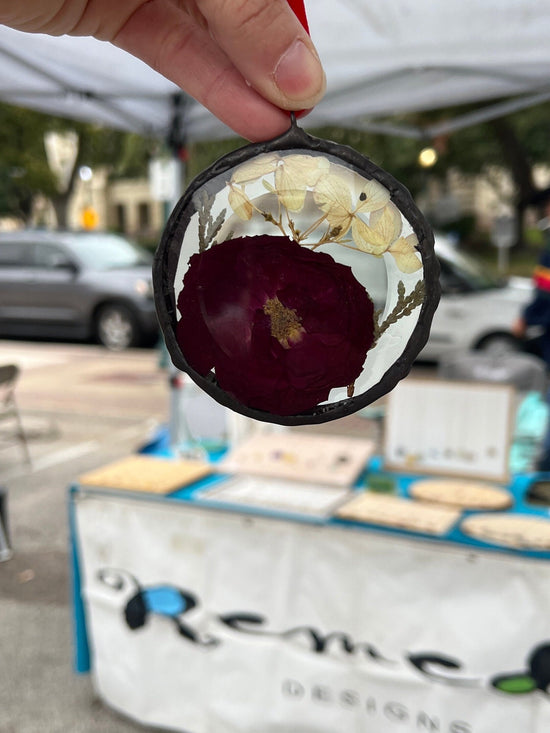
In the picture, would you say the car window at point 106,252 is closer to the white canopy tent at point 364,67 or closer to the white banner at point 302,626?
the white canopy tent at point 364,67

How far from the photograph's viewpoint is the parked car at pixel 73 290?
33.7 ft

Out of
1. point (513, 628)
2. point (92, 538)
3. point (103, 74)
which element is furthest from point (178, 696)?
point (103, 74)

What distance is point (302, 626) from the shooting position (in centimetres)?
247

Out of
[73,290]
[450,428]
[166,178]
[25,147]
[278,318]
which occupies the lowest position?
[450,428]

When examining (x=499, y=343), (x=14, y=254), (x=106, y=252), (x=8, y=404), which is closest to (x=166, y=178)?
(x=8, y=404)

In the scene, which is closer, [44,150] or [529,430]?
[529,430]

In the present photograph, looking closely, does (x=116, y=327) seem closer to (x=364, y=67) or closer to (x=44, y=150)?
(x=364, y=67)

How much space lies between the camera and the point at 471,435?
2895 mm

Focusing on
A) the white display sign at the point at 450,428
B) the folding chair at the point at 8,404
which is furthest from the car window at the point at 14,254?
the white display sign at the point at 450,428

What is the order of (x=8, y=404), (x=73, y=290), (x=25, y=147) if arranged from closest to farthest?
(x=8, y=404) < (x=73, y=290) < (x=25, y=147)

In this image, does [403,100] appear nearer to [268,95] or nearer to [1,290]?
[268,95]

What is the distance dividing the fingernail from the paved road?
270 cm

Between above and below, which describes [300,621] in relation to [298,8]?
below

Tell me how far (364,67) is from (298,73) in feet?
9.80
